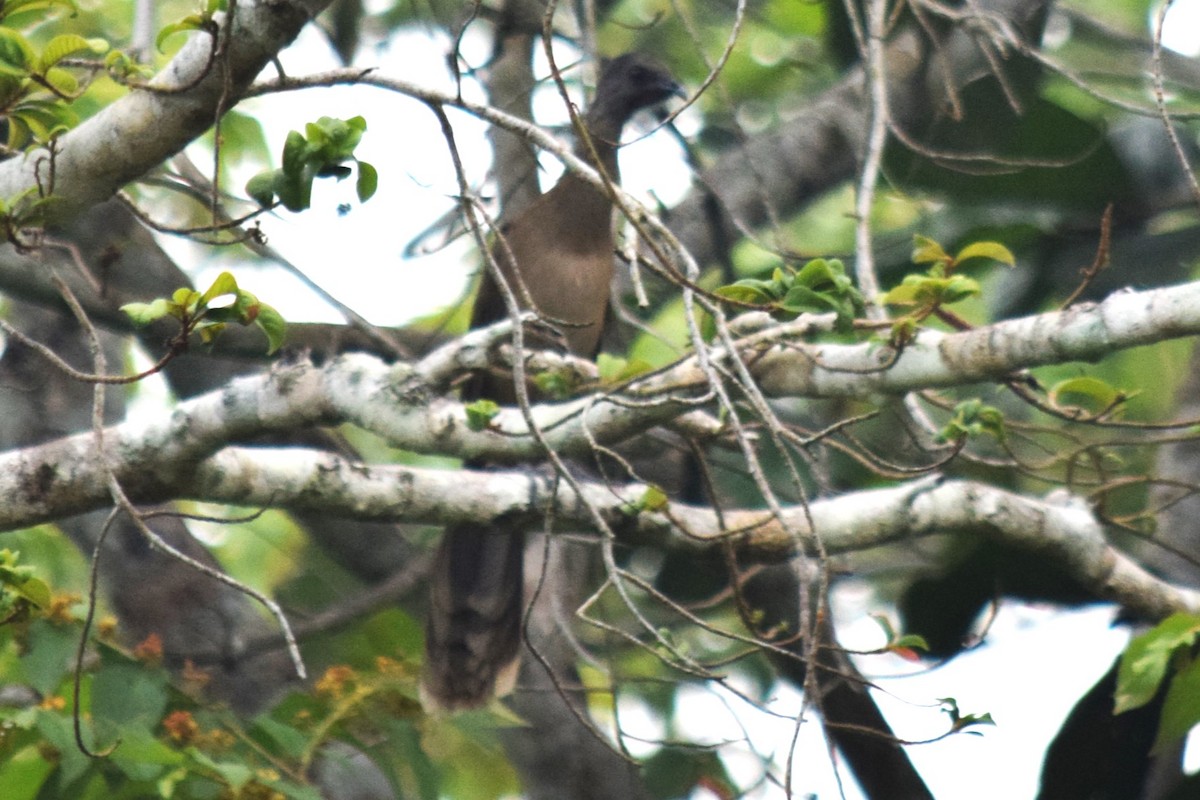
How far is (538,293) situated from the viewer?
4.28m

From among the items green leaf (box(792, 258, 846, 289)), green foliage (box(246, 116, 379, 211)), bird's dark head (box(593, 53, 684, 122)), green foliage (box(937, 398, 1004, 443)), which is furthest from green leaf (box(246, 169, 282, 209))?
bird's dark head (box(593, 53, 684, 122))

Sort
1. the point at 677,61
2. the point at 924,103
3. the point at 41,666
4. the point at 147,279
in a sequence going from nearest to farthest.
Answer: the point at 41,666, the point at 147,279, the point at 924,103, the point at 677,61

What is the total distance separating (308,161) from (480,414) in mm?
715

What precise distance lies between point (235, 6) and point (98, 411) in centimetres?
64

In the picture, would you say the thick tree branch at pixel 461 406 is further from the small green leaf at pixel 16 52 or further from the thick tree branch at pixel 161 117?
the small green leaf at pixel 16 52

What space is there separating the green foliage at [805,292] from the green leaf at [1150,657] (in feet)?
3.44

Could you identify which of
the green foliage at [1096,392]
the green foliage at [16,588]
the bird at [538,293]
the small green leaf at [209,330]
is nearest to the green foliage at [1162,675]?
the green foliage at [1096,392]

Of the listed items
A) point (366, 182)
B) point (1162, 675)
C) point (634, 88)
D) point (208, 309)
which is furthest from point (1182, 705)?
point (634, 88)

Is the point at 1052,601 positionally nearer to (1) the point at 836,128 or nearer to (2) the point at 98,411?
(1) the point at 836,128

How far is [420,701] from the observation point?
9.56 ft

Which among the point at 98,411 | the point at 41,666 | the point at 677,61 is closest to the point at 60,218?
the point at 98,411

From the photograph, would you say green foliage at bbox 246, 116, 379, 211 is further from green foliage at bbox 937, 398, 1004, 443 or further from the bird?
the bird

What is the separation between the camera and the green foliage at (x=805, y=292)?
6.76 feet

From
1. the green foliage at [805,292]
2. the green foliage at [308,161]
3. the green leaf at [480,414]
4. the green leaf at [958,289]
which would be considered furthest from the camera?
the green leaf at [480,414]
